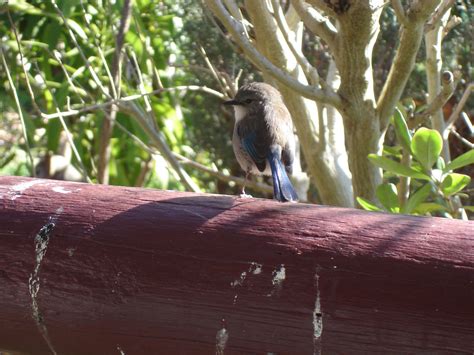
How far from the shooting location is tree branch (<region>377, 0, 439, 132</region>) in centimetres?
280

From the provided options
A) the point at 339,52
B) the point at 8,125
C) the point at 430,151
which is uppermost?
the point at 339,52

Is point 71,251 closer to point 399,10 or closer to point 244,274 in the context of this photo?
point 244,274

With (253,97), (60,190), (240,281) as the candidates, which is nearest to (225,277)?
(240,281)

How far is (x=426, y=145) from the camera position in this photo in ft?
9.07

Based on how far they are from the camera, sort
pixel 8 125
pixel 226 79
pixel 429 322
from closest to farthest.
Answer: pixel 429 322 → pixel 226 79 → pixel 8 125

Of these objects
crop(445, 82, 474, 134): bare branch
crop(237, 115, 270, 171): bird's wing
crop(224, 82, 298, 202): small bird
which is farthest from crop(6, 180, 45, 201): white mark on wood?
crop(445, 82, 474, 134): bare branch

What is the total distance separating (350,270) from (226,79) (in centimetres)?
326

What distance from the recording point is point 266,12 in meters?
3.47

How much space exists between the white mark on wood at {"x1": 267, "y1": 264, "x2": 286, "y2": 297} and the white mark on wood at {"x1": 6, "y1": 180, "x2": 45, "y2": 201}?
2.09 ft

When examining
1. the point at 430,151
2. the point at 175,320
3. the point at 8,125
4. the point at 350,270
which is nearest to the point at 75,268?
the point at 175,320

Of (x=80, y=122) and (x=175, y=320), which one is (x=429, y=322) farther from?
(x=80, y=122)

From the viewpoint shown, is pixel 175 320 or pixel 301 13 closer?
pixel 175 320

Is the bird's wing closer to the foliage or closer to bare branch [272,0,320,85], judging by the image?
bare branch [272,0,320,85]

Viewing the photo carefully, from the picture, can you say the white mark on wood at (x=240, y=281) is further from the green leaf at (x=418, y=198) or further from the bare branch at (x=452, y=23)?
the bare branch at (x=452, y=23)
